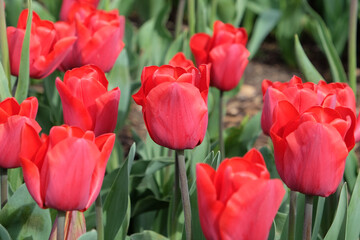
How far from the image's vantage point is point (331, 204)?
137cm

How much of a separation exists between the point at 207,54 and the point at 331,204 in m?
0.44

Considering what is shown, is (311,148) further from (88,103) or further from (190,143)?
(88,103)

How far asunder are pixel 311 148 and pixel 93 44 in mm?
624

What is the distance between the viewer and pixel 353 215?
1099 millimetres

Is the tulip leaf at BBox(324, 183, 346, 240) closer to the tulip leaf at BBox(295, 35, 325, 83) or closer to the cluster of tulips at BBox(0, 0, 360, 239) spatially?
the cluster of tulips at BBox(0, 0, 360, 239)

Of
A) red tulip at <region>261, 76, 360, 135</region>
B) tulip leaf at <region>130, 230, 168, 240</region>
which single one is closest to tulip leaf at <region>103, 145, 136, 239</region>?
tulip leaf at <region>130, 230, 168, 240</region>

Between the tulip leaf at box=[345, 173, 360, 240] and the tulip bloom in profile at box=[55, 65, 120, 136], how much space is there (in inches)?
16.8

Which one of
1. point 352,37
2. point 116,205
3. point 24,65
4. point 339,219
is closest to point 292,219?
point 339,219

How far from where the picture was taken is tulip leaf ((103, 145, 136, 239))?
1.09 m

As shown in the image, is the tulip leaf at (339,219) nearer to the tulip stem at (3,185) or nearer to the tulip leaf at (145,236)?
the tulip leaf at (145,236)

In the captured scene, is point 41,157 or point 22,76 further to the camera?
point 22,76

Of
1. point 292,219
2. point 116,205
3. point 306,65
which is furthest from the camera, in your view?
point 306,65

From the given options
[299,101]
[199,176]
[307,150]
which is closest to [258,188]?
[199,176]

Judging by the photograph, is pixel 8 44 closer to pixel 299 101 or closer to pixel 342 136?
pixel 299 101
